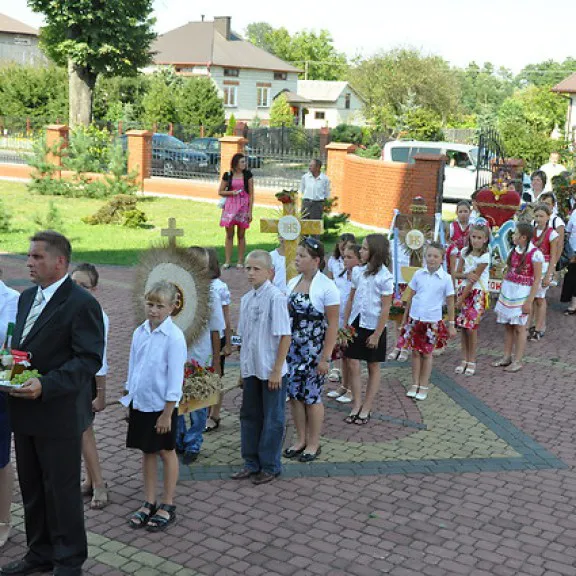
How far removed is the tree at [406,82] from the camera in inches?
2429

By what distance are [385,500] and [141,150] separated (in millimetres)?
22647

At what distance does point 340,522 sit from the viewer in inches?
236

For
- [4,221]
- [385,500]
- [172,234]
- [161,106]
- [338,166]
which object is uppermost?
[161,106]

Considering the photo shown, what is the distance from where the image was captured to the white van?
1021 inches

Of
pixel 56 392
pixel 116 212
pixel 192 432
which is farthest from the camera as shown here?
pixel 116 212

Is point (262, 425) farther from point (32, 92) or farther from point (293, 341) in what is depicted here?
point (32, 92)

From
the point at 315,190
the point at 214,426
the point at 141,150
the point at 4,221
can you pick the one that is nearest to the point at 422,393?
the point at 214,426

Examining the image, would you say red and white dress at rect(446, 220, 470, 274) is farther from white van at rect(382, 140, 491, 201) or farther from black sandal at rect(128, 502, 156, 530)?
white van at rect(382, 140, 491, 201)

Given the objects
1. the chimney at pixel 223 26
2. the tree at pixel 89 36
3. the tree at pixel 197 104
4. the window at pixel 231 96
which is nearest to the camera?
the tree at pixel 89 36

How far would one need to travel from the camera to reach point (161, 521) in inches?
226

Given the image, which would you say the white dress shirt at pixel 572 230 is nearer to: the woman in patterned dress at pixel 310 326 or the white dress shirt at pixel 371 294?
the white dress shirt at pixel 371 294

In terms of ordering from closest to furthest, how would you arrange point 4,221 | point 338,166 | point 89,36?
1. point 4,221
2. point 338,166
3. point 89,36

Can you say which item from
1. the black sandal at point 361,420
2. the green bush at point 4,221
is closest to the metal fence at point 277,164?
the green bush at point 4,221

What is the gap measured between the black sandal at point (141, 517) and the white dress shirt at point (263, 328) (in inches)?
47.3
